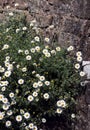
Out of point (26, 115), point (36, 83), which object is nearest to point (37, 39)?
point (36, 83)

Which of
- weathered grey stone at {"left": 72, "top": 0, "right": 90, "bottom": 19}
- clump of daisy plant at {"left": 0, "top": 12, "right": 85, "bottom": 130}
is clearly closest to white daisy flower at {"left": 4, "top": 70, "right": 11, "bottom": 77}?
clump of daisy plant at {"left": 0, "top": 12, "right": 85, "bottom": 130}

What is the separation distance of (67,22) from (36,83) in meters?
0.93

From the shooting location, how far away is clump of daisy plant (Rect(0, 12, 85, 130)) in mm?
4711

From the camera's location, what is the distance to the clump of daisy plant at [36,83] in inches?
185

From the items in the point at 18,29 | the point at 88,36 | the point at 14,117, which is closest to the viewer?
the point at 14,117

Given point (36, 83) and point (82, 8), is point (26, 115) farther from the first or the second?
point (82, 8)

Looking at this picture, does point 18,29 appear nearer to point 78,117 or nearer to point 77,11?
point 77,11

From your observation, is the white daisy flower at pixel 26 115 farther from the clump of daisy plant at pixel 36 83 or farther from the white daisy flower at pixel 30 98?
the white daisy flower at pixel 30 98

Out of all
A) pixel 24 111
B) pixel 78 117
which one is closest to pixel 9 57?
pixel 24 111

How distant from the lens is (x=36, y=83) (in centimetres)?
479

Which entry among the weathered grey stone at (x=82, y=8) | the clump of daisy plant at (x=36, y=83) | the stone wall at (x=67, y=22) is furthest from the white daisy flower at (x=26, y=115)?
the weathered grey stone at (x=82, y=8)

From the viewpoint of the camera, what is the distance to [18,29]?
5703 millimetres

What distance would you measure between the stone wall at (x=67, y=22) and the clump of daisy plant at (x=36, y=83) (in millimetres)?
125

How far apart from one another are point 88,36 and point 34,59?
65 centimetres
